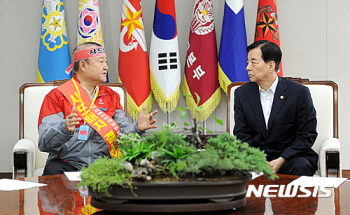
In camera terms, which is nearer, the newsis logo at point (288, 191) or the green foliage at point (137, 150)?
the green foliage at point (137, 150)

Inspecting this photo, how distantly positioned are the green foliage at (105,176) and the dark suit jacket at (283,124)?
63.4 inches

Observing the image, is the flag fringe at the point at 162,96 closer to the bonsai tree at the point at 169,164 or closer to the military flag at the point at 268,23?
the military flag at the point at 268,23

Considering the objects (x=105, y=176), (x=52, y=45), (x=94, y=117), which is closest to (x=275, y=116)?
(x=94, y=117)

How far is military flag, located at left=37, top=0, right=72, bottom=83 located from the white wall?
0.31 metres

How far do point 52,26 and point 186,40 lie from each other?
1.33 m

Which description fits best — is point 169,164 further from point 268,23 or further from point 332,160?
point 268,23

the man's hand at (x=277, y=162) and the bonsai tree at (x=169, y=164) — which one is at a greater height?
the bonsai tree at (x=169, y=164)

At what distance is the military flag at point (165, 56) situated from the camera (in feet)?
12.5

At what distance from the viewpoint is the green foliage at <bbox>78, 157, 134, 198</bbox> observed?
1052 millimetres

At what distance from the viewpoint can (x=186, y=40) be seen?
4.16 m

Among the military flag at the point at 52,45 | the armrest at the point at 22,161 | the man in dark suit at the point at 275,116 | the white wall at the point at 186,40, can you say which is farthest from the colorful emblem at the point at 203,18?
the armrest at the point at 22,161

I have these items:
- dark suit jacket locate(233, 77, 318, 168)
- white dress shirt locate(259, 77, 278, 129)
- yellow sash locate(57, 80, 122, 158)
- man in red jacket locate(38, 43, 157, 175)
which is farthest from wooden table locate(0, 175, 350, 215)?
white dress shirt locate(259, 77, 278, 129)

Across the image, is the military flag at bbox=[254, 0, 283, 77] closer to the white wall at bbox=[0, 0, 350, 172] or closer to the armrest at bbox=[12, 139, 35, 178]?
the white wall at bbox=[0, 0, 350, 172]

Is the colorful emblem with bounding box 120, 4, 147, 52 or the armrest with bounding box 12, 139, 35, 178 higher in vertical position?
the colorful emblem with bounding box 120, 4, 147, 52
